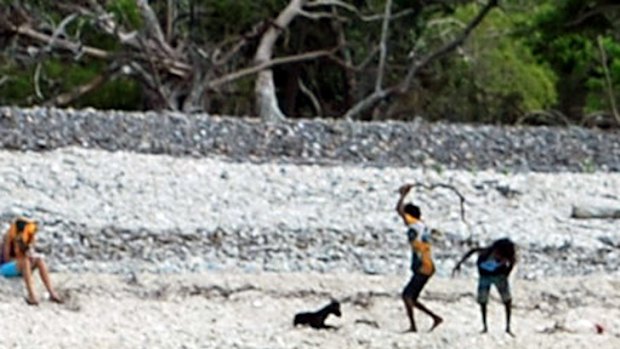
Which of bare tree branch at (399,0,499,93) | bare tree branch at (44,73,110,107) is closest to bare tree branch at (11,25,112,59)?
bare tree branch at (44,73,110,107)

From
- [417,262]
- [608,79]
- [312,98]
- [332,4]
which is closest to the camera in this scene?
[417,262]

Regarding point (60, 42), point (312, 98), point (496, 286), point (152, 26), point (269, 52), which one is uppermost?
point (152, 26)

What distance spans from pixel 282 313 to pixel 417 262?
1.14 meters

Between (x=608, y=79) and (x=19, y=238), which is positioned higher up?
(x=608, y=79)

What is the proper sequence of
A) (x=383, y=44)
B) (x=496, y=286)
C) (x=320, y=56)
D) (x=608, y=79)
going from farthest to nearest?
(x=320, y=56)
(x=383, y=44)
(x=608, y=79)
(x=496, y=286)

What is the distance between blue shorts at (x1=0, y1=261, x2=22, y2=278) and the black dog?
6.44 ft

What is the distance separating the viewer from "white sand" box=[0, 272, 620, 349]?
975 cm

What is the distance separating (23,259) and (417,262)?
263cm

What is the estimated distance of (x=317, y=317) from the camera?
32.8 feet

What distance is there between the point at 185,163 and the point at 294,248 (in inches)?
138

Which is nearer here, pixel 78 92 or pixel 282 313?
pixel 282 313

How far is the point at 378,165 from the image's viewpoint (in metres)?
16.9

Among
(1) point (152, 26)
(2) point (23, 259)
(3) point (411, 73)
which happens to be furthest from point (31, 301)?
(3) point (411, 73)

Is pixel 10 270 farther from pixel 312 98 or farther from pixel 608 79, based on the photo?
pixel 312 98
